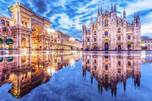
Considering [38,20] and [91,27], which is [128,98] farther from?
[91,27]

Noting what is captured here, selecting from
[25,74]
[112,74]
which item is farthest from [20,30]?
[112,74]

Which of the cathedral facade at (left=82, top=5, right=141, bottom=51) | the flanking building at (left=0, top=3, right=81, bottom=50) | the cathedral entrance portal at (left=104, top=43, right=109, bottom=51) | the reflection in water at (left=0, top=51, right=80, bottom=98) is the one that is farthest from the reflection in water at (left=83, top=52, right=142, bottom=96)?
the cathedral entrance portal at (left=104, top=43, right=109, bottom=51)

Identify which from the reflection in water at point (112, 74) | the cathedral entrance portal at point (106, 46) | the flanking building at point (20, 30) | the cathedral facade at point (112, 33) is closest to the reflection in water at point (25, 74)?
the reflection in water at point (112, 74)

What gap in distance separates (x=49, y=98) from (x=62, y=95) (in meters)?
0.29

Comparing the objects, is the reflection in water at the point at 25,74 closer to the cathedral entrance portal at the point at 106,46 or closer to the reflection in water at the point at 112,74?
the reflection in water at the point at 112,74

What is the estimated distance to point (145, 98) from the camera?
286cm

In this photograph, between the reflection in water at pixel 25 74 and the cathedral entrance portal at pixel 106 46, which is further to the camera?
the cathedral entrance portal at pixel 106 46

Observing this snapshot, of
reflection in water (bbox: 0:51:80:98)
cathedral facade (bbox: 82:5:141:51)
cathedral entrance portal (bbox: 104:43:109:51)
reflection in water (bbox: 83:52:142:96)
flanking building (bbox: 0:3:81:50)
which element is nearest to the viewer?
reflection in water (bbox: 0:51:80:98)

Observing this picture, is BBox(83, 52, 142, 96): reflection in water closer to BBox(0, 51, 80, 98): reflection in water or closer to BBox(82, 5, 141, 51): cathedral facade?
BBox(0, 51, 80, 98): reflection in water

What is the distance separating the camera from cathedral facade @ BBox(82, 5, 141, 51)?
58.2m

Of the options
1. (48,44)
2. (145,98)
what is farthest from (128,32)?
(145,98)

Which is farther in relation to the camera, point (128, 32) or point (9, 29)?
point (128, 32)

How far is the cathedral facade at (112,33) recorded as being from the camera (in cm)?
5822

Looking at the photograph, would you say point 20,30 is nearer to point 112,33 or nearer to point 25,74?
point 112,33
